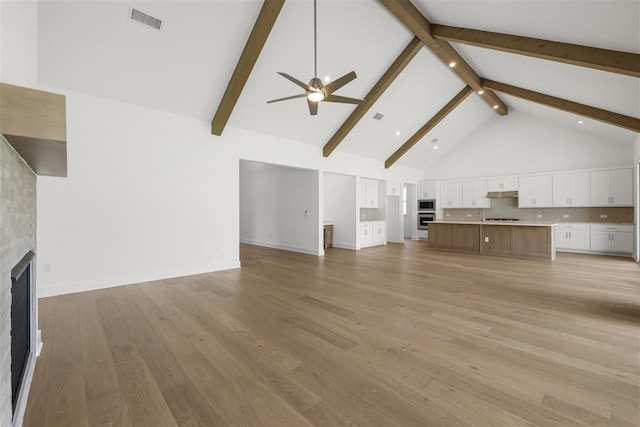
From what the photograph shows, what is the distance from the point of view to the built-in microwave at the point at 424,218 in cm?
1063

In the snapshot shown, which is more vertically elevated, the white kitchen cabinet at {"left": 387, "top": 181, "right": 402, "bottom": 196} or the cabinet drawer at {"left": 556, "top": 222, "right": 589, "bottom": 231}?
the white kitchen cabinet at {"left": 387, "top": 181, "right": 402, "bottom": 196}

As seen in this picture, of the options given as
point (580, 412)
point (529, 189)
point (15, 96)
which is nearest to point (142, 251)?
point (15, 96)

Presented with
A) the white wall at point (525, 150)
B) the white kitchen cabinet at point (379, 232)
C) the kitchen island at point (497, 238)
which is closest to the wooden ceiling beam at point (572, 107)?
the kitchen island at point (497, 238)

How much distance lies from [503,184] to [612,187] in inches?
97.3

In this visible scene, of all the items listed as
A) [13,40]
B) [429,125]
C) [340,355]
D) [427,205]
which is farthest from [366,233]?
[13,40]

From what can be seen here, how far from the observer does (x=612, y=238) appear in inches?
284

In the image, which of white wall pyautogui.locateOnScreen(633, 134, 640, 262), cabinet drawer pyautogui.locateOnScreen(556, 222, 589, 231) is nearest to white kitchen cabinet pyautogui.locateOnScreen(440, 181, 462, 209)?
cabinet drawer pyautogui.locateOnScreen(556, 222, 589, 231)

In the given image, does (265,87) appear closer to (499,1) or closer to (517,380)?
Result: (499,1)

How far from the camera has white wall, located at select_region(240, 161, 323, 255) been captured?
24.5ft

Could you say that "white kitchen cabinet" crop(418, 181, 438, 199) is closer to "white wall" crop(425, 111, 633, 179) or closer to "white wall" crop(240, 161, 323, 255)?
"white wall" crop(425, 111, 633, 179)

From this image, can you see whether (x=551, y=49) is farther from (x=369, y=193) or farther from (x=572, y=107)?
(x=369, y=193)

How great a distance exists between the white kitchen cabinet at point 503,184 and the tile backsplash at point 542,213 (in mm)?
472

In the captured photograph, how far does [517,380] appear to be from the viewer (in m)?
1.97

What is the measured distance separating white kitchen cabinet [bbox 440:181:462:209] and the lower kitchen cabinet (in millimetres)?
2647
